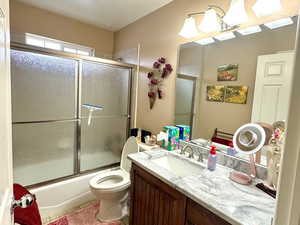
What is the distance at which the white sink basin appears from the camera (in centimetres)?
136

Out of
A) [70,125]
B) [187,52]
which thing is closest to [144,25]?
[187,52]

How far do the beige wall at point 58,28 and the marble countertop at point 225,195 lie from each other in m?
2.33

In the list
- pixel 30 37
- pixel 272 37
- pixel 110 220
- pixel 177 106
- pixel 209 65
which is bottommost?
pixel 110 220

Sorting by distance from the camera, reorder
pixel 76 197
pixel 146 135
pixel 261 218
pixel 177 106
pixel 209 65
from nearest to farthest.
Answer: pixel 261 218, pixel 209 65, pixel 177 106, pixel 76 197, pixel 146 135

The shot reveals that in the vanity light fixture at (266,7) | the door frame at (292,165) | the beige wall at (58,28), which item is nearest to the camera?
the door frame at (292,165)

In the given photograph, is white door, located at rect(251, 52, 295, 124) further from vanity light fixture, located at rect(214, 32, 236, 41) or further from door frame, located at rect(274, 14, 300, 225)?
door frame, located at rect(274, 14, 300, 225)

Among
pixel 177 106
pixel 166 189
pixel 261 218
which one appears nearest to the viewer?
pixel 261 218

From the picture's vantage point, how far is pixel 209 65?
1.53 metres

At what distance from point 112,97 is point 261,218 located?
85.6 inches

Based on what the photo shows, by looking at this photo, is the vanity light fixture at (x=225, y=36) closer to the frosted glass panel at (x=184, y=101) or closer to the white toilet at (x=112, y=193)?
the frosted glass panel at (x=184, y=101)

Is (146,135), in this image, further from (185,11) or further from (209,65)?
(185,11)

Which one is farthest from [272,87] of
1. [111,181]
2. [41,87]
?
[41,87]

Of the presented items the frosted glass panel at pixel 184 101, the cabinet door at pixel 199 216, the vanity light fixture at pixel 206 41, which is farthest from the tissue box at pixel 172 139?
the vanity light fixture at pixel 206 41

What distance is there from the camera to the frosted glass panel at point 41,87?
1796mm
